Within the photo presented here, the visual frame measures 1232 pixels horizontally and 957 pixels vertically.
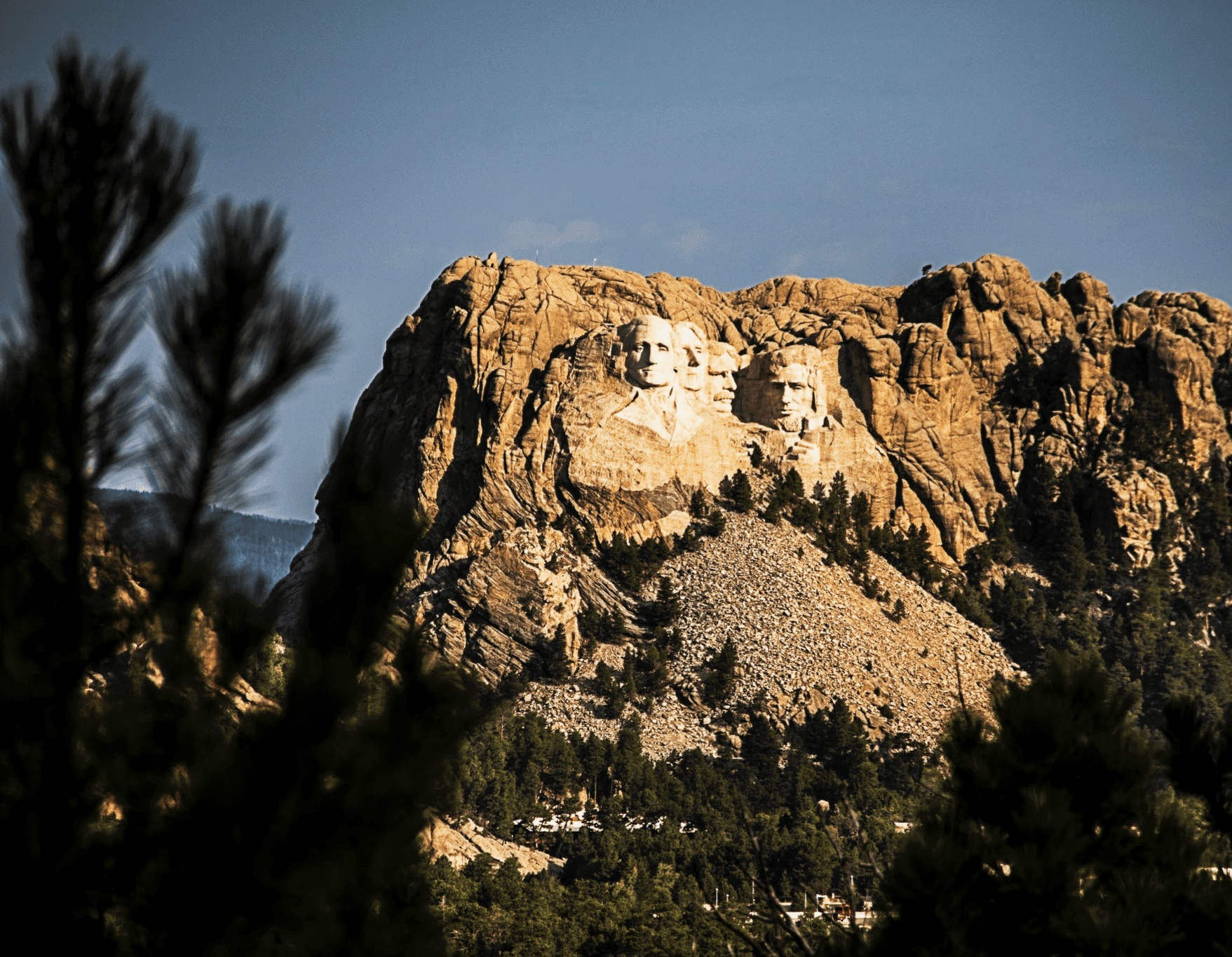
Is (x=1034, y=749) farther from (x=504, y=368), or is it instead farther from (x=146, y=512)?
(x=504, y=368)

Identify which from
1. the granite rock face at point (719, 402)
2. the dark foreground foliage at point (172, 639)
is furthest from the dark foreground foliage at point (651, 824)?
the dark foreground foliage at point (172, 639)

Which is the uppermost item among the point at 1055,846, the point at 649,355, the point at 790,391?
the point at 790,391

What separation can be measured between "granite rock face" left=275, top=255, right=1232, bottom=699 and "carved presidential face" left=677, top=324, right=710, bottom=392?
18 centimetres

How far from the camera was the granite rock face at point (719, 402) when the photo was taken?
250ft

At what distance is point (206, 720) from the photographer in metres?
6.51

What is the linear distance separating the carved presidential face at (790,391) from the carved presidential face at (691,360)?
511 centimetres

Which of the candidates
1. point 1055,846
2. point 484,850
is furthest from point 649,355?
point 1055,846

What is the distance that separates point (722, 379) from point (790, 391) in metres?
4.82

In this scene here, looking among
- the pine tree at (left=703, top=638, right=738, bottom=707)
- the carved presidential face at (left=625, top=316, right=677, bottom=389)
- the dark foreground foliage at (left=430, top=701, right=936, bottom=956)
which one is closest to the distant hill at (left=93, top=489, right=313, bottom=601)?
the dark foreground foliage at (left=430, top=701, right=936, bottom=956)

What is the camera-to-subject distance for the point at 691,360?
83.1 metres

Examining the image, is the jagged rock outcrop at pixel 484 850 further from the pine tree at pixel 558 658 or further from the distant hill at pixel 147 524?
the distant hill at pixel 147 524

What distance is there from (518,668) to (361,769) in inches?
2558

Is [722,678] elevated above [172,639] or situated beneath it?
elevated above

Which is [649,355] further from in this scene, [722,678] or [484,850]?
[484,850]
